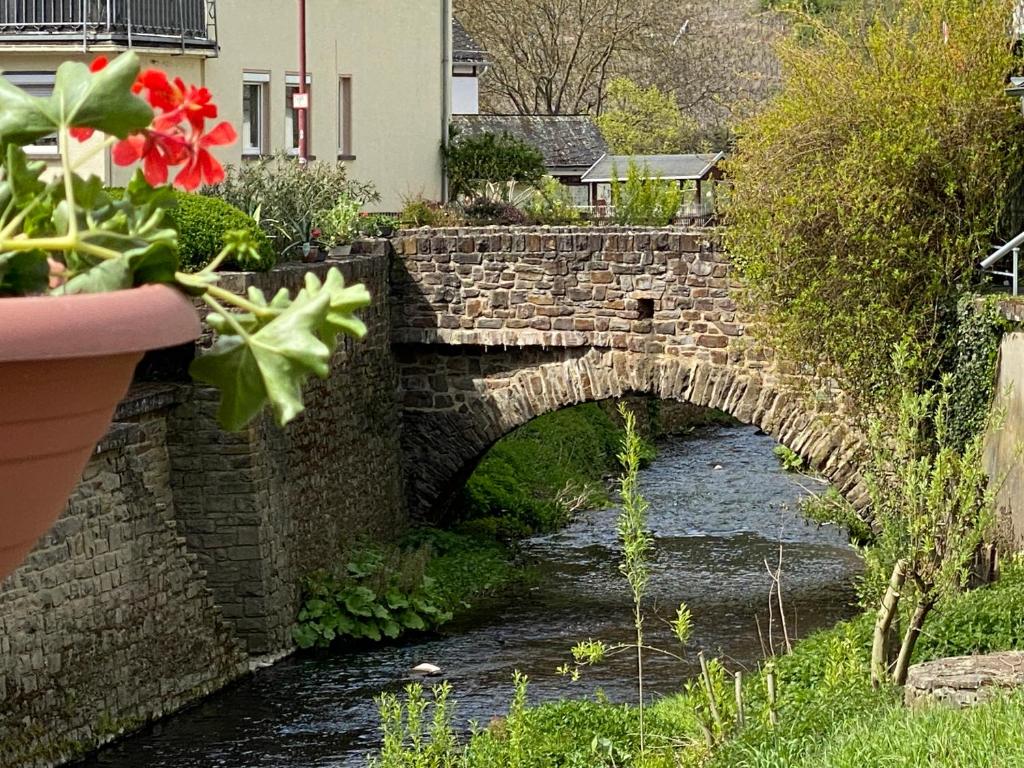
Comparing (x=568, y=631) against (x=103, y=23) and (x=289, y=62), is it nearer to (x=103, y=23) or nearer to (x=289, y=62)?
(x=103, y=23)

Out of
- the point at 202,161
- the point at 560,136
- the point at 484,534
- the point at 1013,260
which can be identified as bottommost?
the point at 484,534

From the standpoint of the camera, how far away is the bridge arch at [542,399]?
637 inches

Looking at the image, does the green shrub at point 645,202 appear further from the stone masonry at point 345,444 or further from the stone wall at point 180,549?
the stone wall at point 180,549

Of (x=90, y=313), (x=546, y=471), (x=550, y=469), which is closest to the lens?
(x=90, y=313)

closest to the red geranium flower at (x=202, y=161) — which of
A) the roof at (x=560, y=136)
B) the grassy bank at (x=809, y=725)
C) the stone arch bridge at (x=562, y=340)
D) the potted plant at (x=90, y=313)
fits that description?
the potted plant at (x=90, y=313)

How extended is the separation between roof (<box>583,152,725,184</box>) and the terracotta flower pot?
32.1m

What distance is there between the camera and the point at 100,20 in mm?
20000

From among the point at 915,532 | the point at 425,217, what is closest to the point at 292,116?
the point at 425,217

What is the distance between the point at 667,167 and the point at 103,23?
705 inches

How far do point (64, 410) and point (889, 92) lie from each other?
548 inches

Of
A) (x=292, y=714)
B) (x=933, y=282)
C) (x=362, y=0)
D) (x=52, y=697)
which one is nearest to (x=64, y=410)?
(x=52, y=697)

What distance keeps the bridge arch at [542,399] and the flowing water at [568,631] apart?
1.20 metres

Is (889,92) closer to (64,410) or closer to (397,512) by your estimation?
(397,512)

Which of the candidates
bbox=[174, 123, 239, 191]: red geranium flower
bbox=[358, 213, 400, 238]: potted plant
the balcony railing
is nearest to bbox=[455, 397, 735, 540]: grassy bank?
bbox=[358, 213, 400, 238]: potted plant
